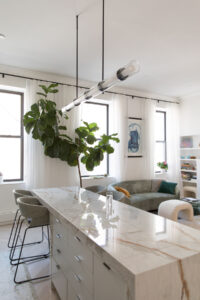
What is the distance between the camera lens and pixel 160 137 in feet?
Answer: 22.7

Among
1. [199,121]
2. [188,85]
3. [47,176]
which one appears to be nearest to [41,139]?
[47,176]

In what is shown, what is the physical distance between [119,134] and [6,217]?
3347 millimetres

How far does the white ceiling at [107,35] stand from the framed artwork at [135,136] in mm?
1420

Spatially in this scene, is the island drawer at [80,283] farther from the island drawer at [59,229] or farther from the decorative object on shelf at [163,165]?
the decorative object on shelf at [163,165]

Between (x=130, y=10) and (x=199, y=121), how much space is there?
4523mm

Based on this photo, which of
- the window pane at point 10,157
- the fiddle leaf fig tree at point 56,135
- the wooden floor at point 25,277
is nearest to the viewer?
the wooden floor at point 25,277

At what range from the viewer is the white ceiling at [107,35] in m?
2.73

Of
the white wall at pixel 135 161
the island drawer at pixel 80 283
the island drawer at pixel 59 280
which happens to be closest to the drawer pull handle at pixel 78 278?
the island drawer at pixel 80 283

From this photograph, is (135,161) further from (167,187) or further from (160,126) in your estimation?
(160,126)

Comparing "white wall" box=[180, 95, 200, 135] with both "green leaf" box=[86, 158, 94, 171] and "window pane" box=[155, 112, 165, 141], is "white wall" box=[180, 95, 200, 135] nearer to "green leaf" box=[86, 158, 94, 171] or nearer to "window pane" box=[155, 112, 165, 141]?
"window pane" box=[155, 112, 165, 141]

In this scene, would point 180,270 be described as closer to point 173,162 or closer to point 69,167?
point 69,167

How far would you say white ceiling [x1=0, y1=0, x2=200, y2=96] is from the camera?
2734mm

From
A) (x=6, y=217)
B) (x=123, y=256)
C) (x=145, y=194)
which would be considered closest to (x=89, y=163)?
(x=145, y=194)

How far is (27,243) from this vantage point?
135 inches
